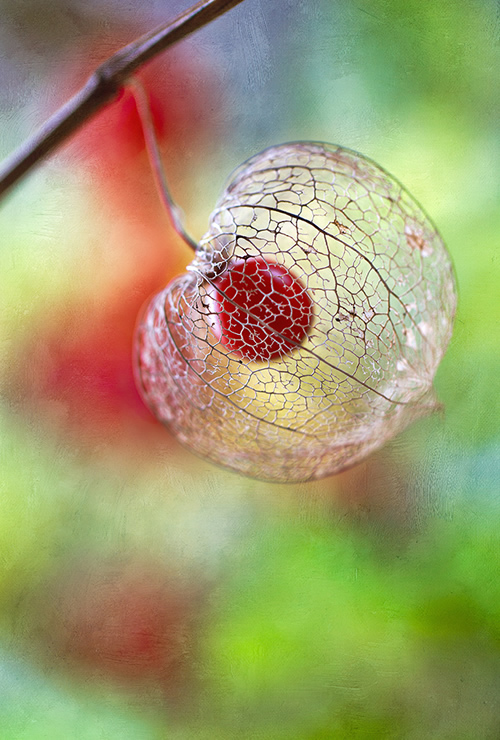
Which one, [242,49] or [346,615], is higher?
[242,49]


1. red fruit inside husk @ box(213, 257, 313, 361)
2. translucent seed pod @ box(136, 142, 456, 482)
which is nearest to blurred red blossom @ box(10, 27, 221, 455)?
translucent seed pod @ box(136, 142, 456, 482)

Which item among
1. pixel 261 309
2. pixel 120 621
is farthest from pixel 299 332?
pixel 120 621

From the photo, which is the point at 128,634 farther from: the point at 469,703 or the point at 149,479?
the point at 469,703

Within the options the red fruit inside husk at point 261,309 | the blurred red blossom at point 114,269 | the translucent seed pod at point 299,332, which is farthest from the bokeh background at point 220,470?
the red fruit inside husk at point 261,309

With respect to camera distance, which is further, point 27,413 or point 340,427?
point 27,413

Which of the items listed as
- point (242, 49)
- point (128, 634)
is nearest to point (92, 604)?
point (128, 634)

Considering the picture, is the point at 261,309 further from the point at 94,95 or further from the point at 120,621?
the point at 120,621

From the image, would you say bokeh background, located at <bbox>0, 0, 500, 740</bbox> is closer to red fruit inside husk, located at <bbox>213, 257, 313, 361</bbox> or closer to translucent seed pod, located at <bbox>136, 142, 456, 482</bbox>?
translucent seed pod, located at <bbox>136, 142, 456, 482</bbox>

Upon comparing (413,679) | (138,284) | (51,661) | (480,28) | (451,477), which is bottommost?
(51,661)
